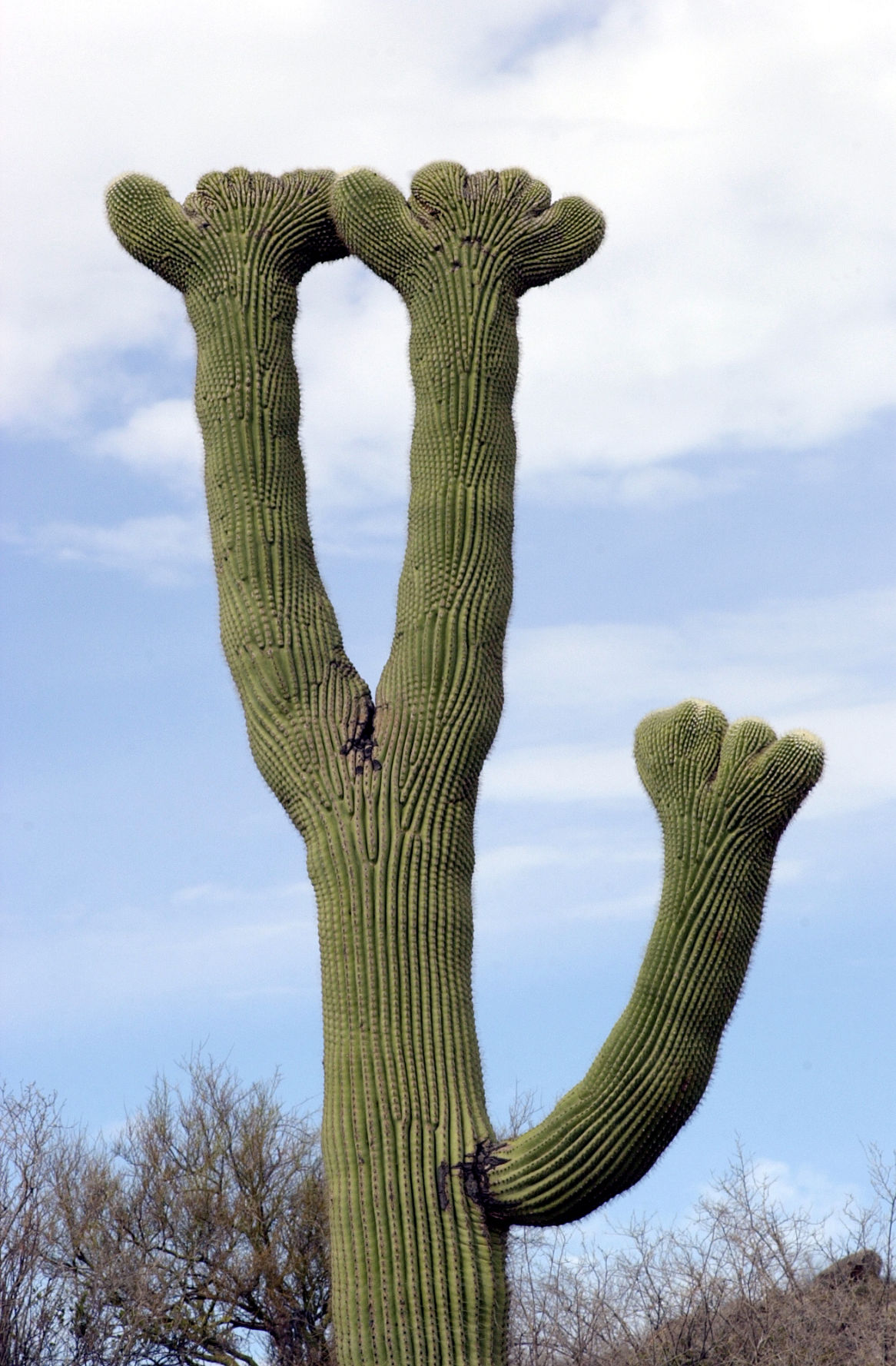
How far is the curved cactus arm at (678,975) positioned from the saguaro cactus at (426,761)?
0.04 feet

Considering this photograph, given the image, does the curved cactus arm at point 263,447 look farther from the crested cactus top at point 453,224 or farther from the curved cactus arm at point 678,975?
the curved cactus arm at point 678,975

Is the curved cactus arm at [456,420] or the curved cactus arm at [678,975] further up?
the curved cactus arm at [456,420]

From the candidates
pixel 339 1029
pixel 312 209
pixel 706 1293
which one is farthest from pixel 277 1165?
pixel 312 209

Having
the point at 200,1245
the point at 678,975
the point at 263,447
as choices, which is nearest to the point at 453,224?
the point at 263,447

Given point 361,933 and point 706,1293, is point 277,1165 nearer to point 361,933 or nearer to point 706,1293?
point 706,1293

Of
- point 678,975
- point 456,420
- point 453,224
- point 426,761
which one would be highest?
point 453,224

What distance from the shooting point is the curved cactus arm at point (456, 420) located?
699 cm

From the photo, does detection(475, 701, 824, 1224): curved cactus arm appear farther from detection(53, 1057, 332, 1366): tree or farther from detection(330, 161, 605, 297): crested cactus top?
detection(53, 1057, 332, 1366): tree

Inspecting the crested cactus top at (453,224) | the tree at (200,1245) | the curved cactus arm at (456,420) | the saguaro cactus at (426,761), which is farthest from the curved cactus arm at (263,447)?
the tree at (200,1245)

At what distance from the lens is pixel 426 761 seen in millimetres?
6883

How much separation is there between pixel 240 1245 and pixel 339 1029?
912 centimetres

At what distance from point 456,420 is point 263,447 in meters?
1.02

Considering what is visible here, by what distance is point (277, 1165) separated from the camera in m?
15.1

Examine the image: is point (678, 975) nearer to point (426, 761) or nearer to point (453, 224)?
point (426, 761)
